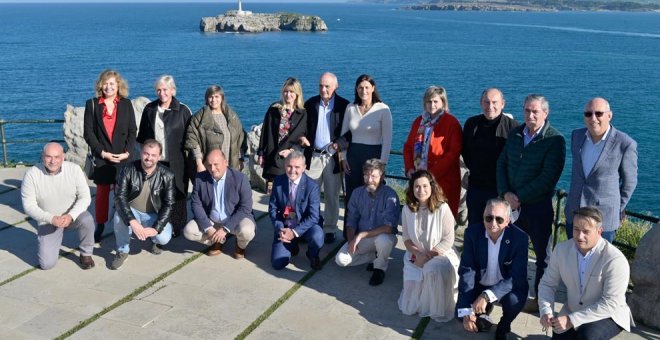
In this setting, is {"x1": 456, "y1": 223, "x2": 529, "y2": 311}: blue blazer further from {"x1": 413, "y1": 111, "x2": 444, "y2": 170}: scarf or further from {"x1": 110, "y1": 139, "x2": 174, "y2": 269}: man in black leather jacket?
{"x1": 110, "y1": 139, "x2": 174, "y2": 269}: man in black leather jacket

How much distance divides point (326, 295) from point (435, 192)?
4.77 feet

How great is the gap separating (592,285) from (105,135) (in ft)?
17.6

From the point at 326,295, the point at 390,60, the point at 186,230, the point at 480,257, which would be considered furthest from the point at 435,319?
the point at 390,60

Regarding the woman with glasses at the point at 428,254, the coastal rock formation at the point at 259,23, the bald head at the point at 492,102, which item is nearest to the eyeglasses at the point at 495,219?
the woman with glasses at the point at 428,254

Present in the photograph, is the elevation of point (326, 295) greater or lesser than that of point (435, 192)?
lesser

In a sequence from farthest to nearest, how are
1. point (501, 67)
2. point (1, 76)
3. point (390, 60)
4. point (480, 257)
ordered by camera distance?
point (390, 60) → point (501, 67) → point (1, 76) → point (480, 257)

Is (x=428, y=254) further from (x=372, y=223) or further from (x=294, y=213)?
(x=294, y=213)

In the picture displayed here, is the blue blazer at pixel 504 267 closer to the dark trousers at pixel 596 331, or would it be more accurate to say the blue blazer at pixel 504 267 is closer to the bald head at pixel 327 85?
the dark trousers at pixel 596 331

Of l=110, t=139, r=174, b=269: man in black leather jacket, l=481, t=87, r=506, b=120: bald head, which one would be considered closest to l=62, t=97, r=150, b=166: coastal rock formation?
l=110, t=139, r=174, b=269: man in black leather jacket

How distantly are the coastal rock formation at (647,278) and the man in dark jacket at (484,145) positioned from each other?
55.3 inches

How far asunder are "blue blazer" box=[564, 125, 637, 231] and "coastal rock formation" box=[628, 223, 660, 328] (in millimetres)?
304

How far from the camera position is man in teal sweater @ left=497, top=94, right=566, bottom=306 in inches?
231

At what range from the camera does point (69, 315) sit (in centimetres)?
581

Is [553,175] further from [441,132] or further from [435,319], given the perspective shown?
[435,319]
